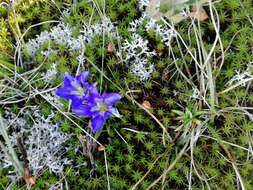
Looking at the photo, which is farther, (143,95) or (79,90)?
(143,95)

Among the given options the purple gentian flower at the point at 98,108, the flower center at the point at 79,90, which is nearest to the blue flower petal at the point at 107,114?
the purple gentian flower at the point at 98,108

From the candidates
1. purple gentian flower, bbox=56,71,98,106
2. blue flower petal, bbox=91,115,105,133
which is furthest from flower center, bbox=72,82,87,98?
blue flower petal, bbox=91,115,105,133

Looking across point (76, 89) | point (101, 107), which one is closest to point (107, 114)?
point (101, 107)

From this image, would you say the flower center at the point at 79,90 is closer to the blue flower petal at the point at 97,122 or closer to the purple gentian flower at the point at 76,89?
the purple gentian flower at the point at 76,89

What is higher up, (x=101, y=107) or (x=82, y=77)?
(x=82, y=77)

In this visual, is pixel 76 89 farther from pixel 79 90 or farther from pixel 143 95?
pixel 143 95

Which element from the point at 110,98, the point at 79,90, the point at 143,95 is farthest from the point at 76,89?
the point at 143,95
